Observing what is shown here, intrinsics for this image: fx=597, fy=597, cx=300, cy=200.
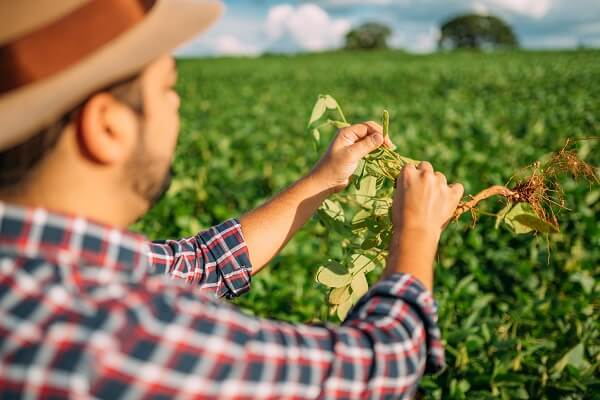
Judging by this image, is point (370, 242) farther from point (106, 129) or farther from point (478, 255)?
point (478, 255)

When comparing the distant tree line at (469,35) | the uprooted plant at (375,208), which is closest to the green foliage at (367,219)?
the uprooted plant at (375,208)

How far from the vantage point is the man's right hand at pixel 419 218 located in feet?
3.29

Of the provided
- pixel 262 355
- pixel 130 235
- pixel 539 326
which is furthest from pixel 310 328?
pixel 539 326

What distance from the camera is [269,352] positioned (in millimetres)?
840

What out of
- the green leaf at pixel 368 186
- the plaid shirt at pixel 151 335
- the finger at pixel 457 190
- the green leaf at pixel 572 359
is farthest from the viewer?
the green leaf at pixel 572 359

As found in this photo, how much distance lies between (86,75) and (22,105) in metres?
0.09

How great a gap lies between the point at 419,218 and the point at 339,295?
530 millimetres

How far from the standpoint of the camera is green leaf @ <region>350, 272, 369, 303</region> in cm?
153

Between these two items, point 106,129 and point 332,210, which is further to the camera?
point 332,210

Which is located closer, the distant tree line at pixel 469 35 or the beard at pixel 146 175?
the beard at pixel 146 175

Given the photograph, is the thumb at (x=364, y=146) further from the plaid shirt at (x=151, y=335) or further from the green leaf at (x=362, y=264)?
the plaid shirt at (x=151, y=335)

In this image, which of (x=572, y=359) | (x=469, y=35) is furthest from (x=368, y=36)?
(x=572, y=359)

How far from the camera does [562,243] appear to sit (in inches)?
146

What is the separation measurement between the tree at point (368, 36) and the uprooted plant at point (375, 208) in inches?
3417
